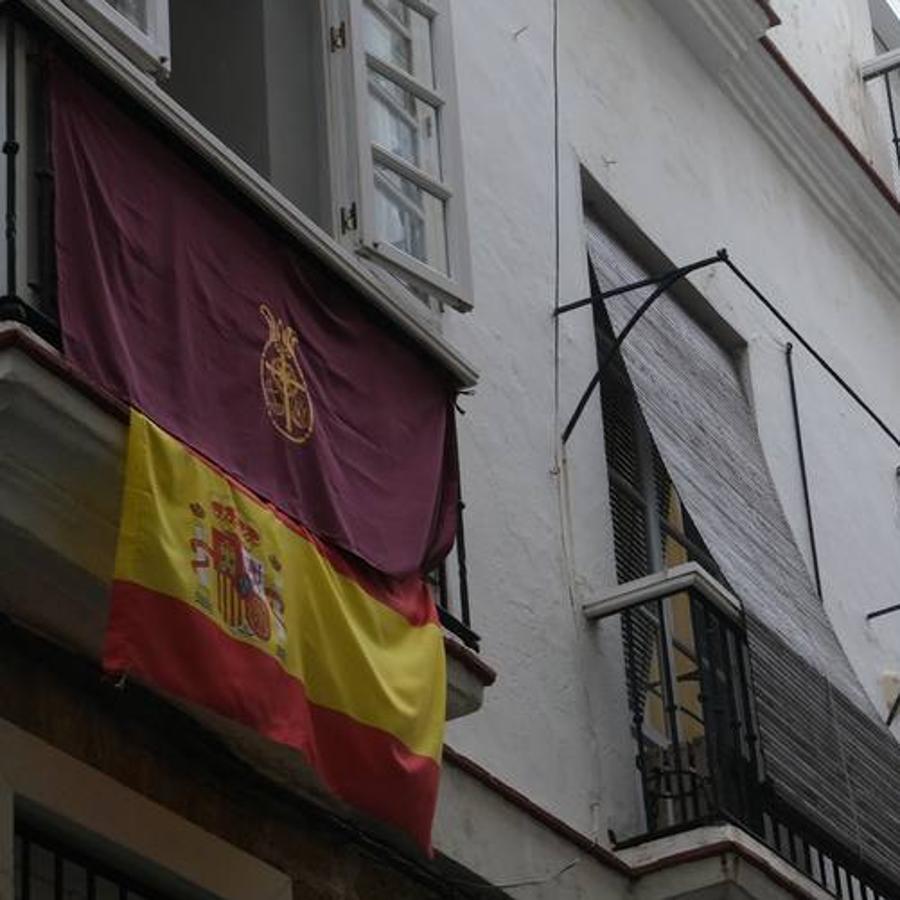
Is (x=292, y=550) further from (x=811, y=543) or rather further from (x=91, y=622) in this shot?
(x=811, y=543)

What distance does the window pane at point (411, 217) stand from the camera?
31.5 feet

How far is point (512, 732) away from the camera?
10.0 metres

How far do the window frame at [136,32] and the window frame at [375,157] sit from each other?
1.18 m

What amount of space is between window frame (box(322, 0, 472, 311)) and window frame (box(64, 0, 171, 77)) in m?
1.18

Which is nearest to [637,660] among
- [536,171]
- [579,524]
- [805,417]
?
[579,524]

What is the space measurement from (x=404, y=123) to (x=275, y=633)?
2963 millimetres

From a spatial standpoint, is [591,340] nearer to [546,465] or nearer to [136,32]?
[546,465]

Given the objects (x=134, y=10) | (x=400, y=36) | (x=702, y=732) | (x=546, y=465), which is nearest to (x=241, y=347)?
(x=134, y=10)

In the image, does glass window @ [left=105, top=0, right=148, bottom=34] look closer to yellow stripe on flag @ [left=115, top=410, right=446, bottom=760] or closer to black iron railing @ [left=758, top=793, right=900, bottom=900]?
yellow stripe on flag @ [left=115, top=410, right=446, bottom=760]

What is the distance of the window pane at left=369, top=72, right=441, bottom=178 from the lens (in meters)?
9.84

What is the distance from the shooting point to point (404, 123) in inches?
392

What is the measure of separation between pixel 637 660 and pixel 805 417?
141 inches

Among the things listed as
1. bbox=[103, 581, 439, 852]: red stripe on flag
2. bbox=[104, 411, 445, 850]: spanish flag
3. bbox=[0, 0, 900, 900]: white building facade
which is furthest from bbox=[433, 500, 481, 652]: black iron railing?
bbox=[103, 581, 439, 852]: red stripe on flag

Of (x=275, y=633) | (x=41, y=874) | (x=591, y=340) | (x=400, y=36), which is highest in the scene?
(x=400, y=36)
